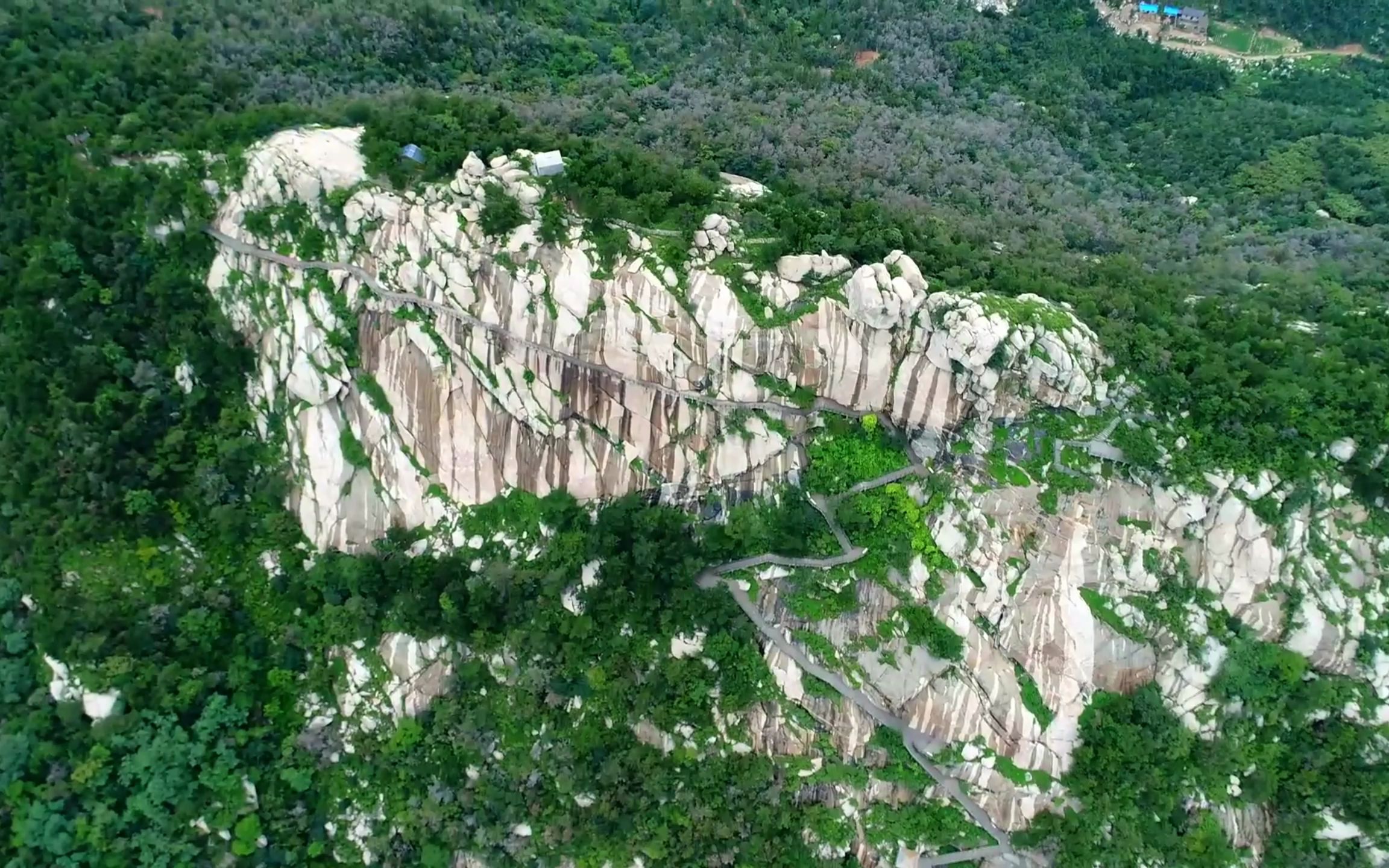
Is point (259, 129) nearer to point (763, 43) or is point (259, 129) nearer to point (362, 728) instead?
point (362, 728)

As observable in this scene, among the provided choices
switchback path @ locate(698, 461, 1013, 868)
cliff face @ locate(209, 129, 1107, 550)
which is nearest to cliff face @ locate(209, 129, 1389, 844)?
cliff face @ locate(209, 129, 1107, 550)

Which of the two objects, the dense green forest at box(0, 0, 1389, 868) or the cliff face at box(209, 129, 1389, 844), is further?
the dense green forest at box(0, 0, 1389, 868)

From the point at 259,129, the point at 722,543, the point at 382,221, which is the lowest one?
the point at 722,543

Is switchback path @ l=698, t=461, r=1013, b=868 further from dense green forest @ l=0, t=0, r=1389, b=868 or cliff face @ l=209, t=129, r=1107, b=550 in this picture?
cliff face @ l=209, t=129, r=1107, b=550

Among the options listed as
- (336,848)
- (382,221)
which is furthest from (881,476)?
(336,848)

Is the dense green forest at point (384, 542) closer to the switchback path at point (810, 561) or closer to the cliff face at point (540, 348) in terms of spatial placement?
the switchback path at point (810, 561)

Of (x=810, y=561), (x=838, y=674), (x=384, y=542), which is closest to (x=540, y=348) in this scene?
(x=384, y=542)

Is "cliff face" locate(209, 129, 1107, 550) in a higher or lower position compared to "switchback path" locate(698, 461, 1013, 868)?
higher
